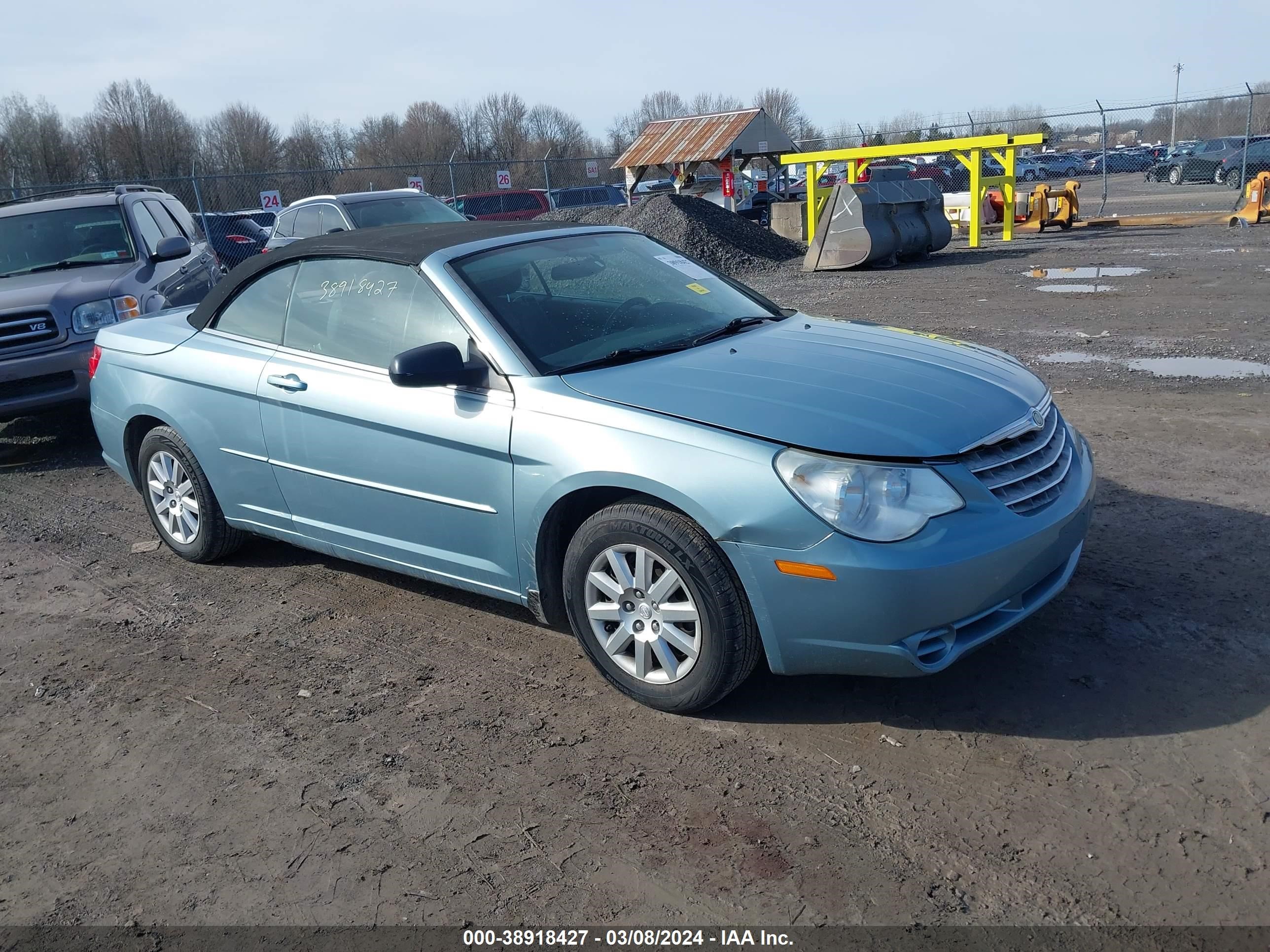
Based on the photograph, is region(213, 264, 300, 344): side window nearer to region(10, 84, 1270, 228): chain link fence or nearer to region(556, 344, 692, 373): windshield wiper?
region(556, 344, 692, 373): windshield wiper

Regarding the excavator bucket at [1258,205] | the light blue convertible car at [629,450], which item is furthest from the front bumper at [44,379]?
the excavator bucket at [1258,205]

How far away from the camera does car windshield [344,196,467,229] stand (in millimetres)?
13328

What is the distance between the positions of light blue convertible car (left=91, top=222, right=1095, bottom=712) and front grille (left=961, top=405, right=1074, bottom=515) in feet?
0.04

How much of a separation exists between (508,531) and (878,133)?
30715 millimetres

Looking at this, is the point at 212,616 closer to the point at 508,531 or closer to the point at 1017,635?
the point at 508,531

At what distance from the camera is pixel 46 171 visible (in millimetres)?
45094

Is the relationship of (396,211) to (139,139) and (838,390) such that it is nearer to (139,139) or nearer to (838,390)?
(838,390)

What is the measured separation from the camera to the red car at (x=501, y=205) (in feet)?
84.1

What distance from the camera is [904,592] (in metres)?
3.18

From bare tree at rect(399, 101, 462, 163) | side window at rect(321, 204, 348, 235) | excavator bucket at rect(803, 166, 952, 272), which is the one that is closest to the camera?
side window at rect(321, 204, 348, 235)

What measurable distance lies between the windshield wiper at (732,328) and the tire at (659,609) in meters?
1.03

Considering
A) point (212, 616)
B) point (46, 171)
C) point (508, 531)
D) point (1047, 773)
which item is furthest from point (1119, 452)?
point (46, 171)

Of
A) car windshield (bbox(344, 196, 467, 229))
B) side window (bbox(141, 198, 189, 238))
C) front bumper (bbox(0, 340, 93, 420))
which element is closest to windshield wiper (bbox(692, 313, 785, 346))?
front bumper (bbox(0, 340, 93, 420))

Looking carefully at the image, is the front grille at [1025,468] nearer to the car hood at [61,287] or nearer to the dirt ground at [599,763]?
the dirt ground at [599,763]
